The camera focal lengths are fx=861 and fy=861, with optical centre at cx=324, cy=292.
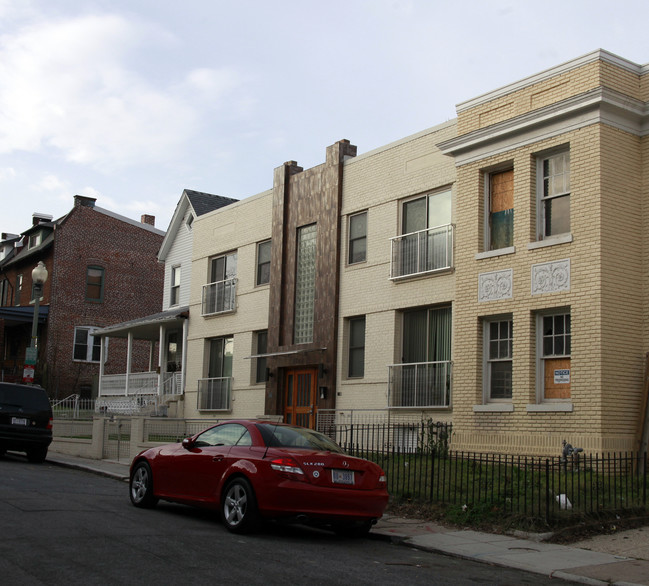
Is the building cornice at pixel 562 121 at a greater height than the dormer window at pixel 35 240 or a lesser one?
lesser

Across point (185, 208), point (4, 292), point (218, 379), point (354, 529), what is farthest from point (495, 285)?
point (4, 292)

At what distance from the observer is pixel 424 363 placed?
61.9ft

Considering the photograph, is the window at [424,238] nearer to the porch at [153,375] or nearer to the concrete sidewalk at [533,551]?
the concrete sidewalk at [533,551]

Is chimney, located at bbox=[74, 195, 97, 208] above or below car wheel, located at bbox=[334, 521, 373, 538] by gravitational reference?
above

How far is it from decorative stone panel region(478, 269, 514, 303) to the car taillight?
824 cm

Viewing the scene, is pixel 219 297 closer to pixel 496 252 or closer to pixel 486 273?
pixel 486 273

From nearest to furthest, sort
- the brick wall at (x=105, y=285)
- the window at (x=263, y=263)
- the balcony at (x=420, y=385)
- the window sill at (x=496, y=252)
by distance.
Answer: the window sill at (x=496, y=252)
the balcony at (x=420, y=385)
the window at (x=263, y=263)
the brick wall at (x=105, y=285)

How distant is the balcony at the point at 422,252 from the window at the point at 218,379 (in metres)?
8.08

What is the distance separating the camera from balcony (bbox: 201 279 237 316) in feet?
87.9

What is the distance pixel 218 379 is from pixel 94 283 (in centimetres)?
1956

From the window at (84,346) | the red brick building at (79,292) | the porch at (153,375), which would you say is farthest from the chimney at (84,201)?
the porch at (153,375)

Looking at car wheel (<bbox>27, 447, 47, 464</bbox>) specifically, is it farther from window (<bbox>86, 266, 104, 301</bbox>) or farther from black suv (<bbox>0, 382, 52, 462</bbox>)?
window (<bbox>86, 266, 104, 301</bbox>)

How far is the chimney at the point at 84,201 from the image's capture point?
44.4 metres

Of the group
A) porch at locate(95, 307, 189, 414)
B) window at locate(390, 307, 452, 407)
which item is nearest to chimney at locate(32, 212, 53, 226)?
porch at locate(95, 307, 189, 414)
